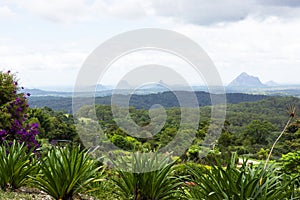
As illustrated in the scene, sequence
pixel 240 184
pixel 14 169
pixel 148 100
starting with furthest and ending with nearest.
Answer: pixel 148 100 < pixel 14 169 < pixel 240 184

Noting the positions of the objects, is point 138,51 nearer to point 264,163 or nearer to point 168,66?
point 168,66

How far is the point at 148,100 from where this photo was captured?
931 centimetres

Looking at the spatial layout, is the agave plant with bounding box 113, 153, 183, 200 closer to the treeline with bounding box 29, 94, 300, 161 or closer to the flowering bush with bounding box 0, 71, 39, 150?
the treeline with bounding box 29, 94, 300, 161

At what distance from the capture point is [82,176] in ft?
14.2

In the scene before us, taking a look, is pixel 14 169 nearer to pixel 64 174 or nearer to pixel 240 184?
pixel 64 174

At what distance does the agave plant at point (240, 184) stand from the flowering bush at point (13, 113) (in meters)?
5.37

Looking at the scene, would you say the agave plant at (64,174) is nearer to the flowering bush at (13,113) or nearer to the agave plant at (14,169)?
the agave plant at (14,169)

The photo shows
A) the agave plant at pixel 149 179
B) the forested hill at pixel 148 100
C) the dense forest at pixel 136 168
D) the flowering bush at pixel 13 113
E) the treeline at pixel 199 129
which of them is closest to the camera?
the dense forest at pixel 136 168

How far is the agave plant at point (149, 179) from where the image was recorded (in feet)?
13.5

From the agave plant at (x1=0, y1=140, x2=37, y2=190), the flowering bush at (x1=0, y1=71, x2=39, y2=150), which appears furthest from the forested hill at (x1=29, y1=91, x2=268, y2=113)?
the agave plant at (x1=0, y1=140, x2=37, y2=190)

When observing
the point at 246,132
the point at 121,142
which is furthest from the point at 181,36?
the point at 246,132

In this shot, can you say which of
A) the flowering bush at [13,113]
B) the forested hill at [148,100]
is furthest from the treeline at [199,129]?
the flowering bush at [13,113]

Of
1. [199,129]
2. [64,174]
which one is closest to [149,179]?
[64,174]

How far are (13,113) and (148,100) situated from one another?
122 inches
